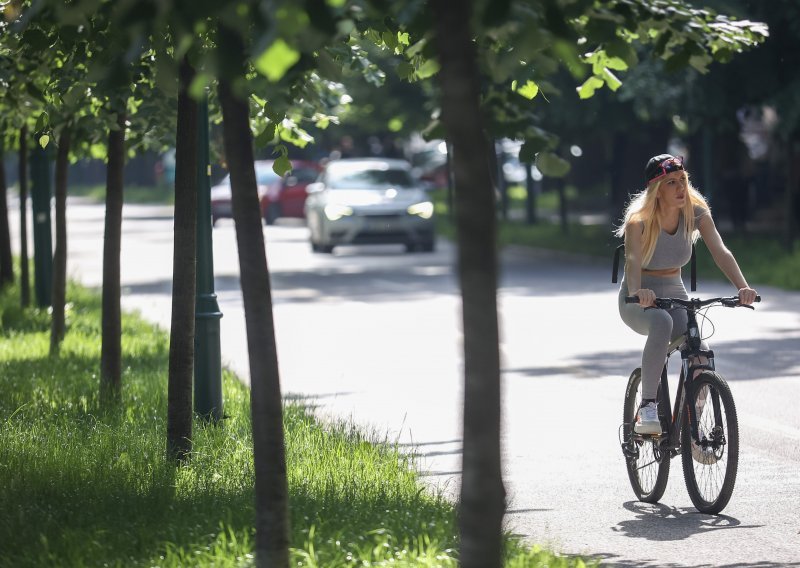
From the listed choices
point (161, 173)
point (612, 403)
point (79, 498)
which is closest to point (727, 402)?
point (79, 498)

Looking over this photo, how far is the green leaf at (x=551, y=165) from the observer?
18.6 ft

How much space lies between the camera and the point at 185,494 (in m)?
6.64

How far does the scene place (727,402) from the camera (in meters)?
6.90

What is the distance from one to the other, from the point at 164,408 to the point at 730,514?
350cm

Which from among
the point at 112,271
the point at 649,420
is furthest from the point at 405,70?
the point at 112,271

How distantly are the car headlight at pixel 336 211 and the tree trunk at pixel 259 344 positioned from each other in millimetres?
24188

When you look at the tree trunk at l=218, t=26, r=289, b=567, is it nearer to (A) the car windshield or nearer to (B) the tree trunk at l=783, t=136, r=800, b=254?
(B) the tree trunk at l=783, t=136, r=800, b=254

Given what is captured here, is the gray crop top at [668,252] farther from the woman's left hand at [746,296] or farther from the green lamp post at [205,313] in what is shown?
the green lamp post at [205,313]

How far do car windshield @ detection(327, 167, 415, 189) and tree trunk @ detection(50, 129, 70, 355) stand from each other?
1710 centimetres

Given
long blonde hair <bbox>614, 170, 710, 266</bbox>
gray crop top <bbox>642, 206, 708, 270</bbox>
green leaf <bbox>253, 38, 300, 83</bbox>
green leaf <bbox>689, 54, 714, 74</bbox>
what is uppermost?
green leaf <bbox>689, 54, 714, 74</bbox>

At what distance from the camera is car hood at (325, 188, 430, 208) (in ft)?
95.8

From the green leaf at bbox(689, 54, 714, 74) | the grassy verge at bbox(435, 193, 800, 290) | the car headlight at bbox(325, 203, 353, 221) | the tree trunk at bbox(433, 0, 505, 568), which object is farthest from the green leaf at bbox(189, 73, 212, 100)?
the car headlight at bbox(325, 203, 353, 221)

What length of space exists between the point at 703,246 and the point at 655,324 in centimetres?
1949

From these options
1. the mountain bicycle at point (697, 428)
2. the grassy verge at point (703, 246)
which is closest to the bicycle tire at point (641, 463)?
the mountain bicycle at point (697, 428)
